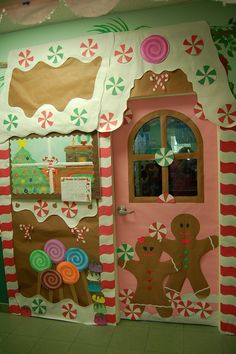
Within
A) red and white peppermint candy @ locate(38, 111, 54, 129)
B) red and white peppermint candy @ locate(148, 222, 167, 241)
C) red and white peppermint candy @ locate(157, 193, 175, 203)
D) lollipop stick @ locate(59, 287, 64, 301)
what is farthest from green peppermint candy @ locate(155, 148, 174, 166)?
Result: lollipop stick @ locate(59, 287, 64, 301)

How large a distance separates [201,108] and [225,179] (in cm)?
55

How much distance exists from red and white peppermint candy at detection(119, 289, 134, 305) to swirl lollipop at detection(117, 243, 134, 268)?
23cm

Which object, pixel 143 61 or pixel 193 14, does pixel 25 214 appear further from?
pixel 193 14

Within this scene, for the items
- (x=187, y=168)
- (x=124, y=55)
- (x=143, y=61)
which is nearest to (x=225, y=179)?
(x=187, y=168)

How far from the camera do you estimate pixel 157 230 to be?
2270mm

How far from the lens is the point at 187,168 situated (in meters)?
2.19

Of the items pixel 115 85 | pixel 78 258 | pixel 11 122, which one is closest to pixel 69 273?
pixel 78 258

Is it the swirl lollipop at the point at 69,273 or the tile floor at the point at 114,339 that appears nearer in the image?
the tile floor at the point at 114,339

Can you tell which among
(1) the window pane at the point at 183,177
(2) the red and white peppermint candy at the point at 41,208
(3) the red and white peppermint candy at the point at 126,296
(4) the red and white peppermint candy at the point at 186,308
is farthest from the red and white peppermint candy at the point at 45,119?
(4) the red and white peppermint candy at the point at 186,308

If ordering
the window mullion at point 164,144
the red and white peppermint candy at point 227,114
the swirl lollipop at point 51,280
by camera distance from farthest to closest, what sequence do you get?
the swirl lollipop at point 51,280, the window mullion at point 164,144, the red and white peppermint candy at point 227,114

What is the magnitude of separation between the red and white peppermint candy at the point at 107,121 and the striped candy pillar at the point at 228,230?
788 mm

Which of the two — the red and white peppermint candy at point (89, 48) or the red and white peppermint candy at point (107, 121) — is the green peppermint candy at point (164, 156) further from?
the red and white peppermint candy at point (89, 48)

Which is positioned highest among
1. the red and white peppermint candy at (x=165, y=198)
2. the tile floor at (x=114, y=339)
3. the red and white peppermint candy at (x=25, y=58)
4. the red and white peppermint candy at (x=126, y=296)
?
the red and white peppermint candy at (x=25, y=58)

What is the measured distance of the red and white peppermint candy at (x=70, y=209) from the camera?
2328 mm
